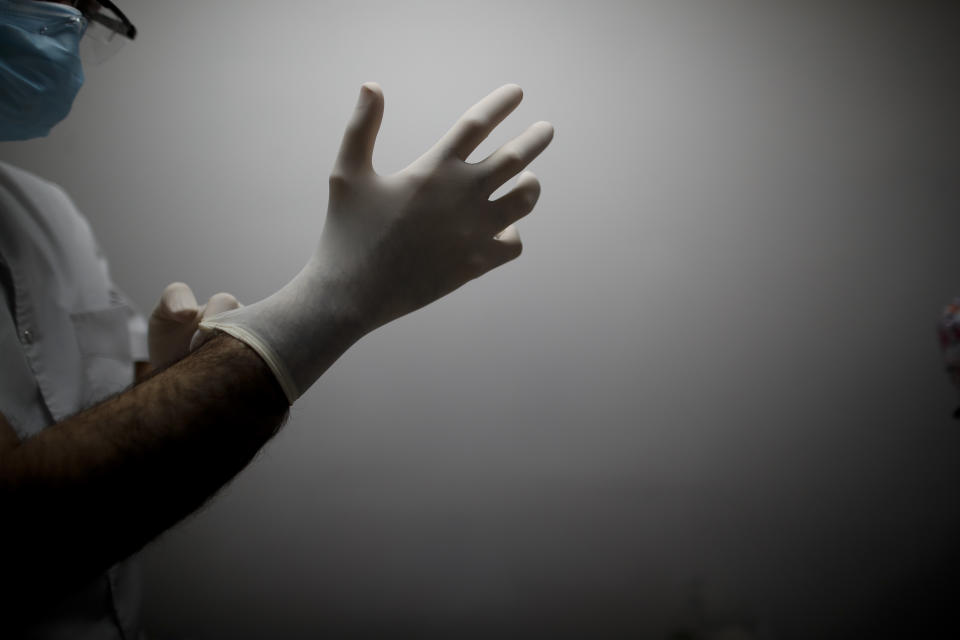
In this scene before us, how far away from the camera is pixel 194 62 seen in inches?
42.2

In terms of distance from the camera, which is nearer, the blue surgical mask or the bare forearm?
the bare forearm

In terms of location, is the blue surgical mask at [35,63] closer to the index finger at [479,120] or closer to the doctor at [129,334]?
the doctor at [129,334]

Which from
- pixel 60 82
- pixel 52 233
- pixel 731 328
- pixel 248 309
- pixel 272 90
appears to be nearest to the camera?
pixel 248 309

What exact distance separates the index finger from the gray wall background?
0.49 m

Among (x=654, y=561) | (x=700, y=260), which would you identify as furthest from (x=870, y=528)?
(x=700, y=260)

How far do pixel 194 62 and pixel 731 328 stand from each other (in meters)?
1.41

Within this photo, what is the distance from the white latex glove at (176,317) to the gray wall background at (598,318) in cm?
32

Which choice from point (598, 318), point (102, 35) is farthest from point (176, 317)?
point (598, 318)

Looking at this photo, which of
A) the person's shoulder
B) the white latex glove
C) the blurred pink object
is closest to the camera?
the white latex glove

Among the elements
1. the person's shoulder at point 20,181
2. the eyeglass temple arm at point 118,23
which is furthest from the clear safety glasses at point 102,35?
the person's shoulder at point 20,181

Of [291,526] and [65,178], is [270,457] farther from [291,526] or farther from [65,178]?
[65,178]

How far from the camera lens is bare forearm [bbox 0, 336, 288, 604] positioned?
425 mm

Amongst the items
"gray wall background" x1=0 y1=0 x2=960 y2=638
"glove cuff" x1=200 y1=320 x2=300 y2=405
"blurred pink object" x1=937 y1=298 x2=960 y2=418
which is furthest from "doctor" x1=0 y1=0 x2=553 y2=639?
"blurred pink object" x1=937 y1=298 x2=960 y2=418

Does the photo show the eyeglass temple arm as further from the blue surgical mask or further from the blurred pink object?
the blurred pink object
